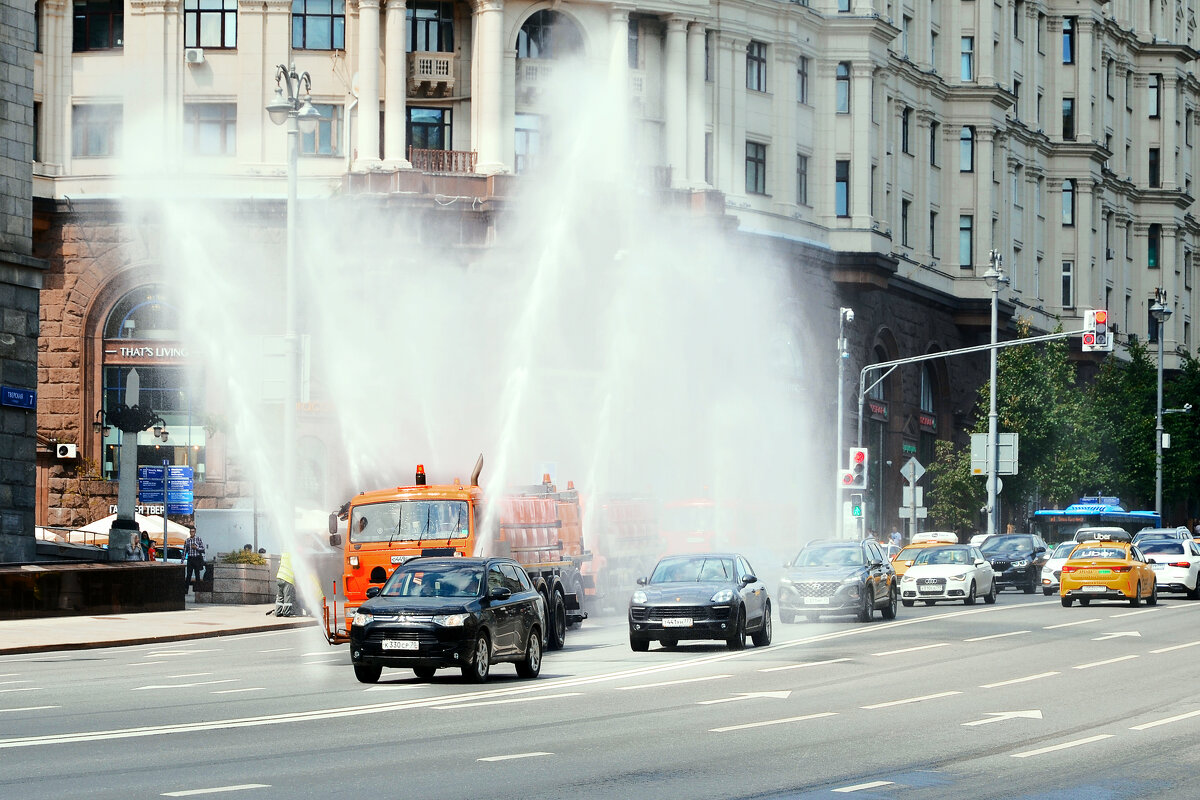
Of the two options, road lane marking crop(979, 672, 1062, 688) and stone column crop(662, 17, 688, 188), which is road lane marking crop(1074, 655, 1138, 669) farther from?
stone column crop(662, 17, 688, 188)

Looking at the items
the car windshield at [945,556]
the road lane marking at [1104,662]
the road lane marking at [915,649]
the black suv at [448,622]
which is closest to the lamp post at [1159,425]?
the car windshield at [945,556]

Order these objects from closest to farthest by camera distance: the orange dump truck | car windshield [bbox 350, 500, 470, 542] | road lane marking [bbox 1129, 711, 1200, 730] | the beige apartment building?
road lane marking [bbox 1129, 711, 1200, 730]
the orange dump truck
car windshield [bbox 350, 500, 470, 542]
the beige apartment building

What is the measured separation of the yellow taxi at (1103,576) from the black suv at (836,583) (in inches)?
260

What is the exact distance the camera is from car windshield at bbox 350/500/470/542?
27.2m

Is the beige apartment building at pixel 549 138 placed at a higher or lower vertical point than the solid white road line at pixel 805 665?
higher

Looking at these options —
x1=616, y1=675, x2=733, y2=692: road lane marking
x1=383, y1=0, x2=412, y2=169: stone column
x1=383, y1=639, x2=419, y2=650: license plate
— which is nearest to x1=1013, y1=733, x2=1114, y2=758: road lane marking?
x1=616, y1=675, x2=733, y2=692: road lane marking

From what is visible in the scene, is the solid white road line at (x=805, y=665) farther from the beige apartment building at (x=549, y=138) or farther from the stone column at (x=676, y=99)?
the stone column at (x=676, y=99)

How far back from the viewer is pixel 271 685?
22234mm

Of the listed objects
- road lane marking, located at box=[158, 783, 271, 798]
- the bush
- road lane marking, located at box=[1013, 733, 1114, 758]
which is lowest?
the bush

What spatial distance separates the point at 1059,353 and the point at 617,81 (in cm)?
2309

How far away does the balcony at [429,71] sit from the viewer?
2493 inches

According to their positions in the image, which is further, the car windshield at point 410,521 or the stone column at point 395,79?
the stone column at point 395,79

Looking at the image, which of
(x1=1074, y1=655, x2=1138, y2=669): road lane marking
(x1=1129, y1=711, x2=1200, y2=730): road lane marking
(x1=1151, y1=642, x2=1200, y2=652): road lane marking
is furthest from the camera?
(x1=1151, y1=642, x2=1200, y2=652): road lane marking

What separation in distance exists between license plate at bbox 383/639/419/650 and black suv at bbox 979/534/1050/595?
32.0 metres
